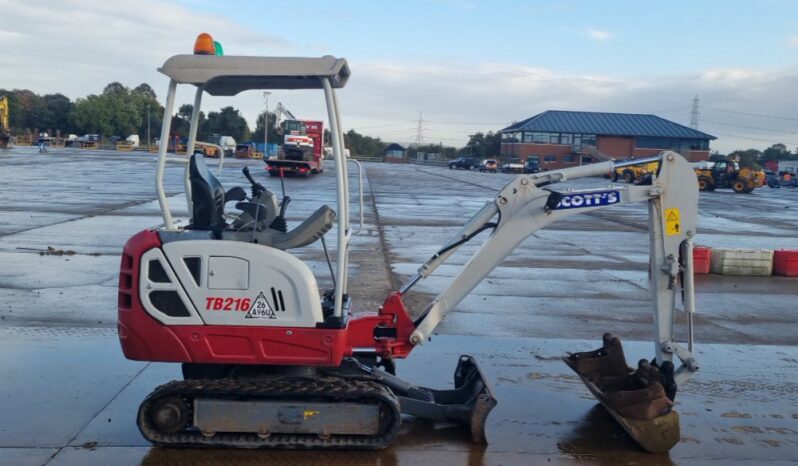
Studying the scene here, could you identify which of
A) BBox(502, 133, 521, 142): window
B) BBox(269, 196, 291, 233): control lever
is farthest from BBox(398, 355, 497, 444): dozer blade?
BBox(502, 133, 521, 142): window

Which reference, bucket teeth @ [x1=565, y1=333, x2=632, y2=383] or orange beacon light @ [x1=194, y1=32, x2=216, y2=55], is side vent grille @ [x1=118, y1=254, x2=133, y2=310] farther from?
bucket teeth @ [x1=565, y1=333, x2=632, y2=383]

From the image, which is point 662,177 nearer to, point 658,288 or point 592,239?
point 658,288

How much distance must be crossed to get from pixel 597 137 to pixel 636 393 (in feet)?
243

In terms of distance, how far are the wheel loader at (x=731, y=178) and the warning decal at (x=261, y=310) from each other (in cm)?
4762

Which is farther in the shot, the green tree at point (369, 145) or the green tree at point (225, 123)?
the green tree at point (369, 145)

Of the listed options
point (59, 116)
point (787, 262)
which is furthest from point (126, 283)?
point (59, 116)

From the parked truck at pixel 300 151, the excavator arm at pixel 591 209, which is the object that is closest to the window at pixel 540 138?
the parked truck at pixel 300 151

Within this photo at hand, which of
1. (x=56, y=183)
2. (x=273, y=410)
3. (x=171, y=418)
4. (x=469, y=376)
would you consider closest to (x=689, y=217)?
(x=469, y=376)

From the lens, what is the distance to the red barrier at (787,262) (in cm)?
1314

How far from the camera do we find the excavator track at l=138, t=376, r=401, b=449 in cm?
518

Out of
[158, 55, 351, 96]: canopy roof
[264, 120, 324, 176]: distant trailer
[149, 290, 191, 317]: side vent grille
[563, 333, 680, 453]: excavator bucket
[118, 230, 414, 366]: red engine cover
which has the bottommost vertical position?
[563, 333, 680, 453]: excavator bucket

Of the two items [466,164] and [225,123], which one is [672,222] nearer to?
[225,123]

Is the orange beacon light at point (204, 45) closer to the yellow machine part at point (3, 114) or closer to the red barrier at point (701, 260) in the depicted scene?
the red barrier at point (701, 260)

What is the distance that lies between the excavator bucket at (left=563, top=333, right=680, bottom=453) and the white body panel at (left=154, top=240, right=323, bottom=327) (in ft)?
7.76
